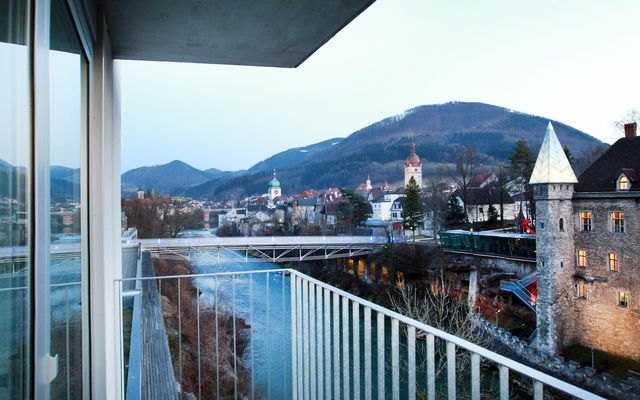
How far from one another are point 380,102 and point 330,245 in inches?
2037

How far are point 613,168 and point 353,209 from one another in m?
15.5

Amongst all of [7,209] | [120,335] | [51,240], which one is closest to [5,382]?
[7,209]

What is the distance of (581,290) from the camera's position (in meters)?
15.5

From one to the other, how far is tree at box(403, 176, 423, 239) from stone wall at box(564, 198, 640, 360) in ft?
34.0

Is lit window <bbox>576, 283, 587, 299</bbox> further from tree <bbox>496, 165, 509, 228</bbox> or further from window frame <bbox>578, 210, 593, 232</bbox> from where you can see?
tree <bbox>496, 165, 509, 228</bbox>

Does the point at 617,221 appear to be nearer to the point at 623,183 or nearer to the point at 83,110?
the point at 623,183

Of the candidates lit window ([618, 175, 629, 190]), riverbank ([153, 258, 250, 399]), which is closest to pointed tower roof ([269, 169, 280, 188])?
riverbank ([153, 258, 250, 399])

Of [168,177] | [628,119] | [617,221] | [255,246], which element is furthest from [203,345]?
[628,119]

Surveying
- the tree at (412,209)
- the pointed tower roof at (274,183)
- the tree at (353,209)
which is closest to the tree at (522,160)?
the tree at (412,209)

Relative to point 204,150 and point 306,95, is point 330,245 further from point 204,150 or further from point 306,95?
point 306,95

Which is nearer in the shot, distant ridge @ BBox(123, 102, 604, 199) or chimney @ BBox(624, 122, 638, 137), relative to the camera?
chimney @ BBox(624, 122, 638, 137)

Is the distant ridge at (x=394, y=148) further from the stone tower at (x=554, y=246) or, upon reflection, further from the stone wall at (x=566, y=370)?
the stone wall at (x=566, y=370)

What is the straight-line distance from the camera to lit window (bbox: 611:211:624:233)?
47.9 feet

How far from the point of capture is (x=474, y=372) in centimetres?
86
